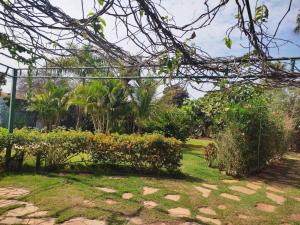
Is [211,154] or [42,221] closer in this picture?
[42,221]

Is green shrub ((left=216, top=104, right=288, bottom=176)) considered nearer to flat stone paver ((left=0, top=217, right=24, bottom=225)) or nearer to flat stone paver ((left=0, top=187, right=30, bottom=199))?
flat stone paver ((left=0, top=187, right=30, bottom=199))

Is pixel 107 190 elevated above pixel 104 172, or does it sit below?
below

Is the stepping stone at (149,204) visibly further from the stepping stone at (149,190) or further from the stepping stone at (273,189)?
the stepping stone at (273,189)

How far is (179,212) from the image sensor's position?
213 inches

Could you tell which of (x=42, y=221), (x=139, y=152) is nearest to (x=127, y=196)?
(x=42, y=221)

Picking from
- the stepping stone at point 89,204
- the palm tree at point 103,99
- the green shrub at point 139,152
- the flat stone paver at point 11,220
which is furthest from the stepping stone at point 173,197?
the palm tree at point 103,99

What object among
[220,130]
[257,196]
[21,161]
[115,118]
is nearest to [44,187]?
[21,161]

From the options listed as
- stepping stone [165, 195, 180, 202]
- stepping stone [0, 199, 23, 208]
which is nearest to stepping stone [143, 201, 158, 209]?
stepping stone [165, 195, 180, 202]

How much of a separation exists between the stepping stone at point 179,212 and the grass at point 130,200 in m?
0.09

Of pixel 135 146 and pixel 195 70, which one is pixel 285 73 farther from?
pixel 135 146

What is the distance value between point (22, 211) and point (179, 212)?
90.4 inches

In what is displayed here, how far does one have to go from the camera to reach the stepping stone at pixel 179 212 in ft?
17.4

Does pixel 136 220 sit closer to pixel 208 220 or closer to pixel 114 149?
pixel 208 220

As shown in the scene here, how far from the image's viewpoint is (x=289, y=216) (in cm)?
576
